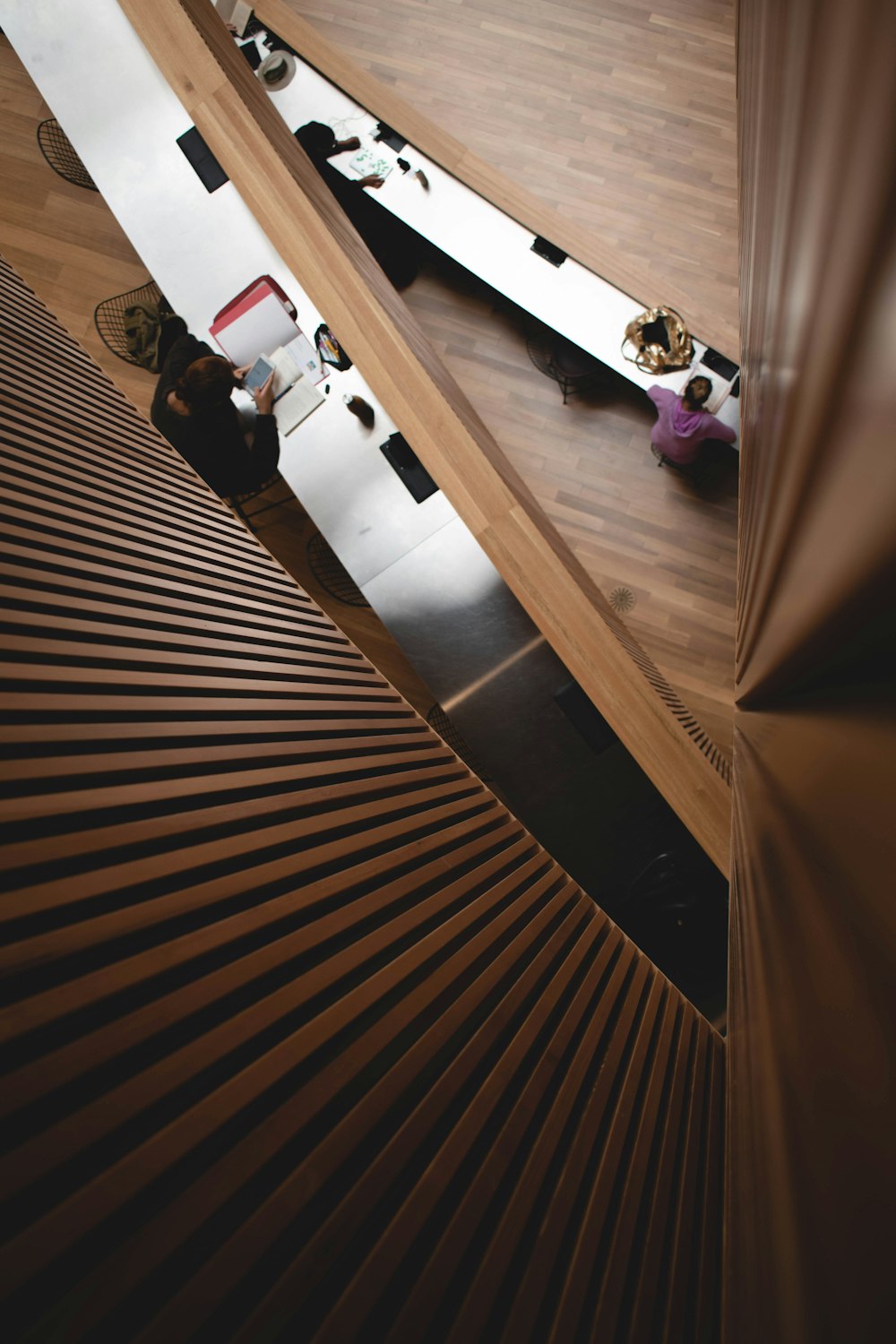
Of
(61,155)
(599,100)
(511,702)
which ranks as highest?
(61,155)

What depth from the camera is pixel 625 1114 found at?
151 cm

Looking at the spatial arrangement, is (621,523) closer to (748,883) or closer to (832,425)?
(748,883)

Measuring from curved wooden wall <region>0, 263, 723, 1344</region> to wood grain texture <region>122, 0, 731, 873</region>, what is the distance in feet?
2.91

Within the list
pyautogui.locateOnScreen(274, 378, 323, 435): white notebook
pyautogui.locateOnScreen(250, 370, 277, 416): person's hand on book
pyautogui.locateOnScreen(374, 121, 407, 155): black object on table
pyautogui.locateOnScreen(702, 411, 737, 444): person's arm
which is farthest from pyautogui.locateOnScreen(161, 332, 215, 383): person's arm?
pyautogui.locateOnScreen(702, 411, 737, 444): person's arm

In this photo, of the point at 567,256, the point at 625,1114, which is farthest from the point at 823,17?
the point at 567,256

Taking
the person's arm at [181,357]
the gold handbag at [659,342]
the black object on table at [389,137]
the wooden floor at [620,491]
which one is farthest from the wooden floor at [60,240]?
the gold handbag at [659,342]

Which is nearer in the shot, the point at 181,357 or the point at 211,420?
the point at 211,420

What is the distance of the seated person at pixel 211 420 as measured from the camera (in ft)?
11.1

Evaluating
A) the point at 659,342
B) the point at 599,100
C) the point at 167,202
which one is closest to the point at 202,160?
the point at 167,202

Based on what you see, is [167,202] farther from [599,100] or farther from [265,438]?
[599,100]

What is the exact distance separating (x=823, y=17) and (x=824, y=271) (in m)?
0.17

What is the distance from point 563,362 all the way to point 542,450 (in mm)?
591

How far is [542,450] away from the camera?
471cm

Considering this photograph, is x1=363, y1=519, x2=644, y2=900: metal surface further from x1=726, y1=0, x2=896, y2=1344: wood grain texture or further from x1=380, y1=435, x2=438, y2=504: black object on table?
x1=726, y1=0, x2=896, y2=1344: wood grain texture
